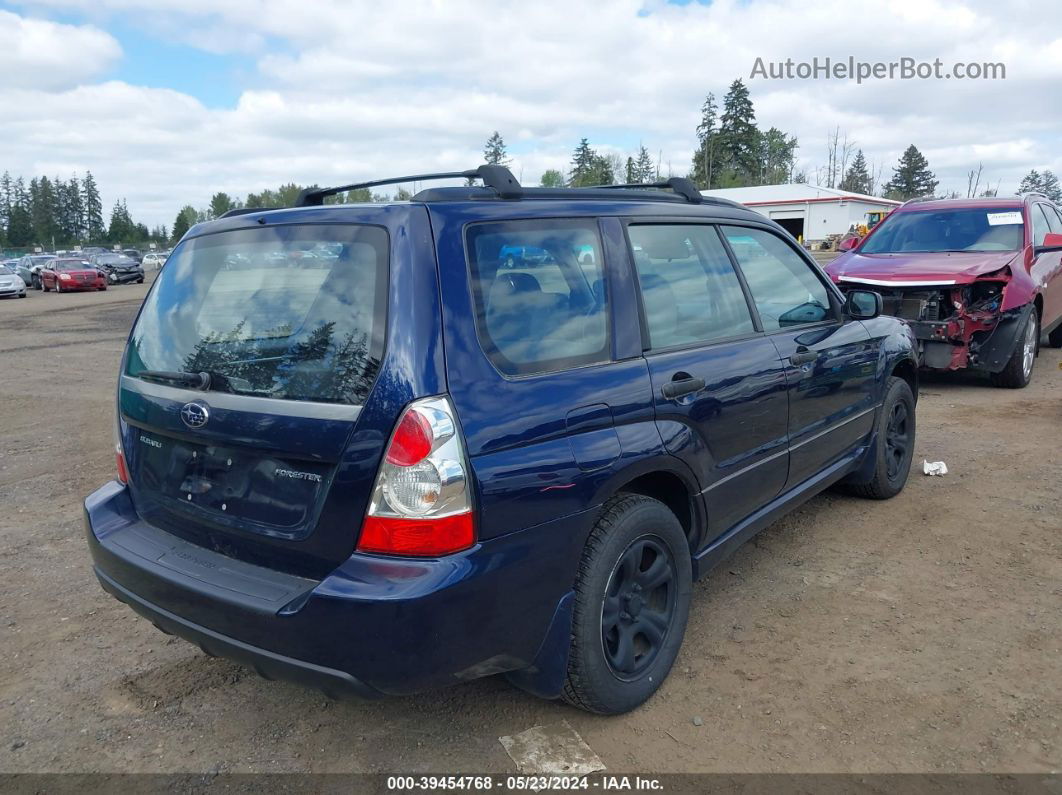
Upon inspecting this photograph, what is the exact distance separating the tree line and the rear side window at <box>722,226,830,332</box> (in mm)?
110919

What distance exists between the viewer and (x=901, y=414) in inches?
199

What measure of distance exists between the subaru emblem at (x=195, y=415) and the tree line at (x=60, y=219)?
11140 centimetres

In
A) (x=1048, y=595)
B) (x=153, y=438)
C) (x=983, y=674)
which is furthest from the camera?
(x=1048, y=595)

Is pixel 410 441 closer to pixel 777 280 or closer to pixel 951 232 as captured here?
pixel 777 280

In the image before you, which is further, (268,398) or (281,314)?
(281,314)

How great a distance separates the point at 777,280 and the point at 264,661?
9.52 ft

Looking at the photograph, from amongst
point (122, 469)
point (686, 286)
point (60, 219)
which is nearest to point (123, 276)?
point (122, 469)

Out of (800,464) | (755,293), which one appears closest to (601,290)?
(755,293)

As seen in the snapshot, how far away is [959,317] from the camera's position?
761cm

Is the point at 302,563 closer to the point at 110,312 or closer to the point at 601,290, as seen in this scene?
the point at 601,290

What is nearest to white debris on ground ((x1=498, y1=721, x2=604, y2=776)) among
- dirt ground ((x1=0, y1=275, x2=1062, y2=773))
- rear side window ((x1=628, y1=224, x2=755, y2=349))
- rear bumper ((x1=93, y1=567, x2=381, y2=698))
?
dirt ground ((x1=0, y1=275, x2=1062, y2=773))

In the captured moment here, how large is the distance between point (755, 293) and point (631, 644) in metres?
1.74

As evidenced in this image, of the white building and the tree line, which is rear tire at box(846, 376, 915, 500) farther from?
Result: the tree line

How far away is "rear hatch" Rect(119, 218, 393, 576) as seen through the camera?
2.26m
